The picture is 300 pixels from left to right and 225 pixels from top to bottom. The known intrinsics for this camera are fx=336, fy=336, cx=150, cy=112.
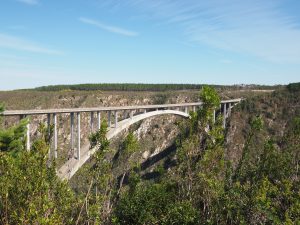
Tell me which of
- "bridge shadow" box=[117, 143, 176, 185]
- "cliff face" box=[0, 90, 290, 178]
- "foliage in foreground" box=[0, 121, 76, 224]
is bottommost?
"bridge shadow" box=[117, 143, 176, 185]

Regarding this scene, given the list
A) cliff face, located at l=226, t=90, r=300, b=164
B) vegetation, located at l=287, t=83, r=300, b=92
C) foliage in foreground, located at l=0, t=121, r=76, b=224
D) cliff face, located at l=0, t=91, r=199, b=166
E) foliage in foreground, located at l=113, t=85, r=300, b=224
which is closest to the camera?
foliage in foreground, located at l=0, t=121, r=76, b=224

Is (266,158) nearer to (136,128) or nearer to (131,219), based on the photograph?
(131,219)

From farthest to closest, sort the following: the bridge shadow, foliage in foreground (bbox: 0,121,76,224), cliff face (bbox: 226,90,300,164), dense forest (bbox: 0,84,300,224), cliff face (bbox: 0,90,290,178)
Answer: cliff face (bbox: 0,90,290,178) → cliff face (bbox: 226,90,300,164) → the bridge shadow → dense forest (bbox: 0,84,300,224) → foliage in foreground (bbox: 0,121,76,224)

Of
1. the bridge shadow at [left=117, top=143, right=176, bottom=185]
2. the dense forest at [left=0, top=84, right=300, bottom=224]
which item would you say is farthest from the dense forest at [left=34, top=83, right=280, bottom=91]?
the dense forest at [left=0, top=84, right=300, bottom=224]

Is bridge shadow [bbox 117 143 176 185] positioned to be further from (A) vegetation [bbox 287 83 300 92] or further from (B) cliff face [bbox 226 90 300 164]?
(A) vegetation [bbox 287 83 300 92]

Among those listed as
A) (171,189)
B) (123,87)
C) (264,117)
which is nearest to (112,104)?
(264,117)

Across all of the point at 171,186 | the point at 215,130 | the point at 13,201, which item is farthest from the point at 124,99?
the point at 13,201

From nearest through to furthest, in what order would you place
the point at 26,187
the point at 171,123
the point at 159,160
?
1. the point at 26,187
2. the point at 159,160
3. the point at 171,123

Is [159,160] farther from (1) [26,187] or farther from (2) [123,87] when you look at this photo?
(2) [123,87]
